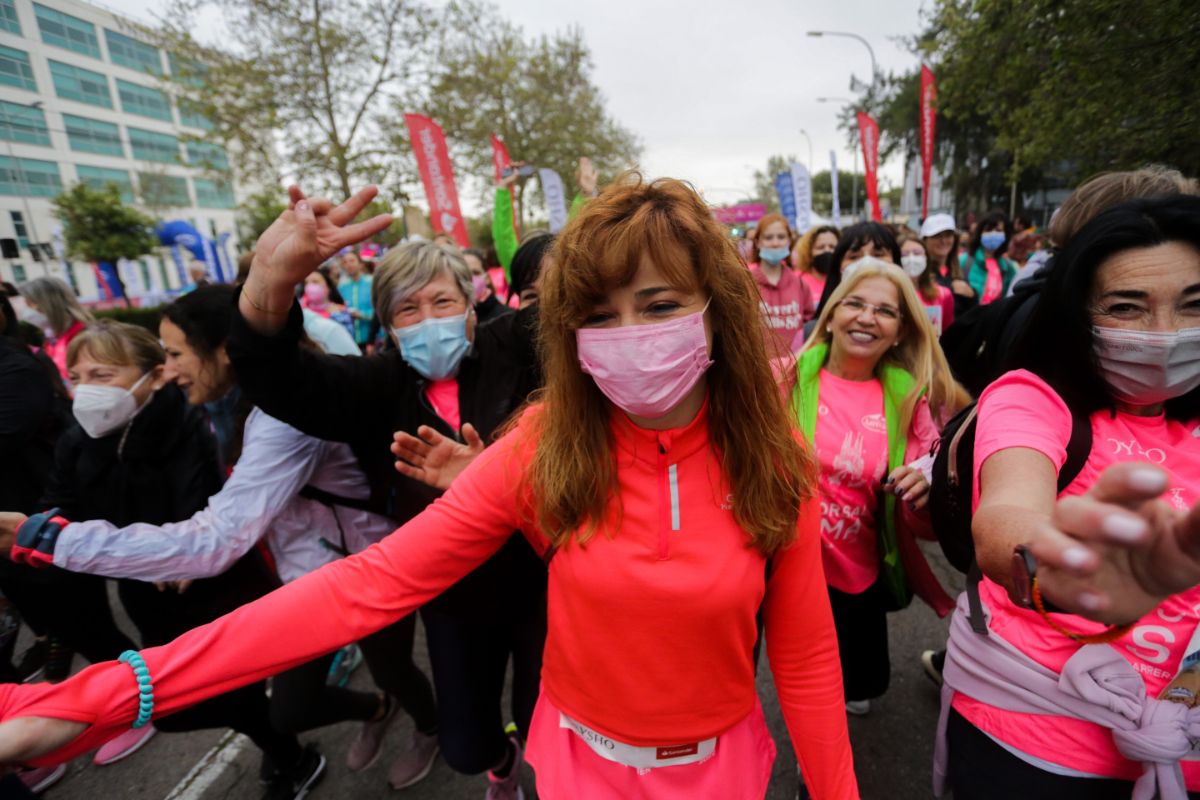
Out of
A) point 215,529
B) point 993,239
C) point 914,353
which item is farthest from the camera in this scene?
point 993,239

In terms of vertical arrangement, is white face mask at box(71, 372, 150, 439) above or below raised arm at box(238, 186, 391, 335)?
below

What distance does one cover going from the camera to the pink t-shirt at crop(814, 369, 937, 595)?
2010 mm

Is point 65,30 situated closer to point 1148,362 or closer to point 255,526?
point 255,526

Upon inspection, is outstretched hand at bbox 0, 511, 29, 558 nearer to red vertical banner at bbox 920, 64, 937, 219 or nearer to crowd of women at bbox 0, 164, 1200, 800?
crowd of women at bbox 0, 164, 1200, 800

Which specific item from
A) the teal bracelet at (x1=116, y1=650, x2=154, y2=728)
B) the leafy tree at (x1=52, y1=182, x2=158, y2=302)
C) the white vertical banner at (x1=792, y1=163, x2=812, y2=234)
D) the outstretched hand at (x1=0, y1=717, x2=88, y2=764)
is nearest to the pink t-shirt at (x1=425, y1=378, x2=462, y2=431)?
the teal bracelet at (x1=116, y1=650, x2=154, y2=728)

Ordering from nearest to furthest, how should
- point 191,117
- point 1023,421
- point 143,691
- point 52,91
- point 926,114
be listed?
point 143,691, point 1023,421, point 52,91, point 926,114, point 191,117

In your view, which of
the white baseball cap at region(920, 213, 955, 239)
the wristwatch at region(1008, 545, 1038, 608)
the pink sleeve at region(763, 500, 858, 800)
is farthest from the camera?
the white baseball cap at region(920, 213, 955, 239)

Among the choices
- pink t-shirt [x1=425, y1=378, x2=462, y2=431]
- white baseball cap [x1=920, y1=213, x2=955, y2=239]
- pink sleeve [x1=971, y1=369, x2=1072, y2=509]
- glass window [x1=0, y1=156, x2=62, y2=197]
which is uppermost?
glass window [x1=0, y1=156, x2=62, y2=197]

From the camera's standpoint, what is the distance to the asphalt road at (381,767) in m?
2.34

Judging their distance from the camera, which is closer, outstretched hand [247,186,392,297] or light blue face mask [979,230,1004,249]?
outstretched hand [247,186,392,297]

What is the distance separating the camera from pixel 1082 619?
1127 mm

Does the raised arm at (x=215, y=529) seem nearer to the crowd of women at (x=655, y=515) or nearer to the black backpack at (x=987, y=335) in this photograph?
the crowd of women at (x=655, y=515)

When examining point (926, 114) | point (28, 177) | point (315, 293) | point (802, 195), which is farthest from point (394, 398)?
point (802, 195)

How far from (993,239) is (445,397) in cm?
709
